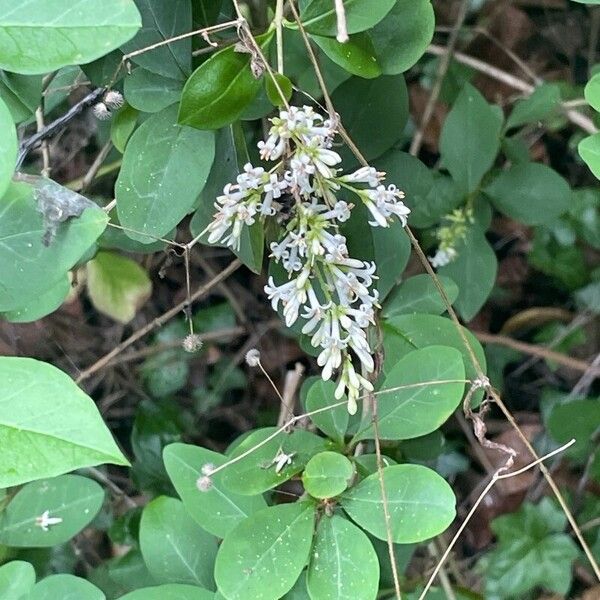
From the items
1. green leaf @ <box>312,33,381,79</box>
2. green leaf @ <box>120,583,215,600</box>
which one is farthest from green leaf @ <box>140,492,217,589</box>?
green leaf @ <box>312,33,381,79</box>

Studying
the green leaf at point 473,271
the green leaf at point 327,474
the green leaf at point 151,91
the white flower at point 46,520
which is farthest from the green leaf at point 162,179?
the green leaf at point 473,271


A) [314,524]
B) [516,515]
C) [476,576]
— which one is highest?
[314,524]

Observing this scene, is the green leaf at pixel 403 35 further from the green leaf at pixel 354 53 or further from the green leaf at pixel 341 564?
the green leaf at pixel 341 564

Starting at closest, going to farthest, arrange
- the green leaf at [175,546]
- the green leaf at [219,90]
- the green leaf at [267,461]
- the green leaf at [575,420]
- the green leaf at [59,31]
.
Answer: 1. the green leaf at [59,31]
2. the green leaf at [219,90]
3. the green leaf at [267,461]
4. the green leaf at [175,546]
5. the green leaf at [575,420]

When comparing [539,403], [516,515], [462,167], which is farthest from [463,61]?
[516,515]

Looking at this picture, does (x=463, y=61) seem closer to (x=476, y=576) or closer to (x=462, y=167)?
(x=462, y=167)

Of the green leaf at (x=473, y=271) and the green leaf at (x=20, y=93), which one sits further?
the green leaf at (x=473, y=271)

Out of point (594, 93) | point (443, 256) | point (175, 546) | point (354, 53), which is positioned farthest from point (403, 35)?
point (175, 546)
